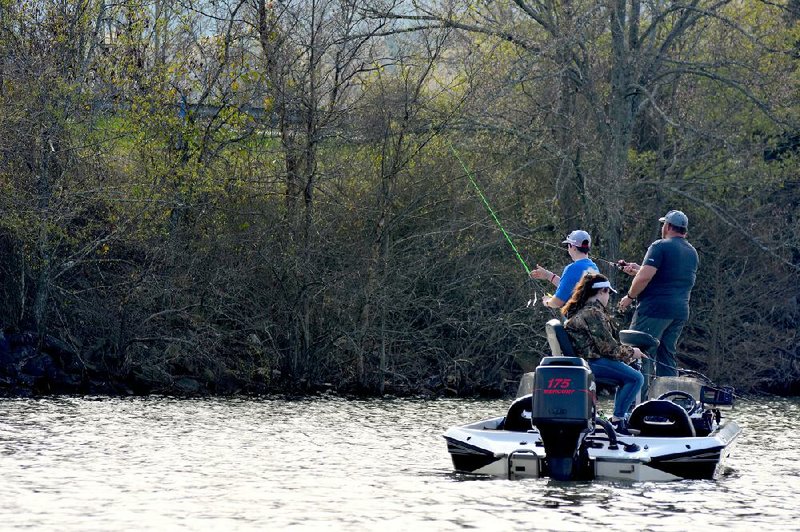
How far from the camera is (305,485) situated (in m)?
12.1

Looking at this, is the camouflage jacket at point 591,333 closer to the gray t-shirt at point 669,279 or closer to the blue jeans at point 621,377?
the blue jeans at point 621,377

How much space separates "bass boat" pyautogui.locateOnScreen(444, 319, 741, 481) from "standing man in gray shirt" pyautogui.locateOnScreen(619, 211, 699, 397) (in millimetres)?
1492

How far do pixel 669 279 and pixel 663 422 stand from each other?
238cm

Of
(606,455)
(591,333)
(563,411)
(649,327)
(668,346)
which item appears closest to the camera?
(563,411)

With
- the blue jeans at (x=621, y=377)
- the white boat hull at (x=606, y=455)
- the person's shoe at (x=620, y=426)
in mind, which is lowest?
the white boat hull at (x=606, y=455)

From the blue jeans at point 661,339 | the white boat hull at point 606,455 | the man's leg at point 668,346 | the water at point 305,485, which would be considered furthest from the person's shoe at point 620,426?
the man's leg at point 668,346

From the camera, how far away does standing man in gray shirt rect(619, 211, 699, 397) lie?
49.5 feet

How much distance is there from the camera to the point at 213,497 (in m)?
11.3

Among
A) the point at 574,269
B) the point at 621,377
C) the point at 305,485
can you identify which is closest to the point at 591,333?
the point at 621,377

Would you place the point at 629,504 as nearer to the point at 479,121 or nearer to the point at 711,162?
the point at 479,121

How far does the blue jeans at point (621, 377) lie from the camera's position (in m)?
13.0

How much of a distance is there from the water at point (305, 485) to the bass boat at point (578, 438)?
0.48ft

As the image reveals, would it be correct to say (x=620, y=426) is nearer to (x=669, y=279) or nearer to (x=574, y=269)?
(x=574, y=269)

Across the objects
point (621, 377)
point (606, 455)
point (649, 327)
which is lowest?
point (606, 455)
